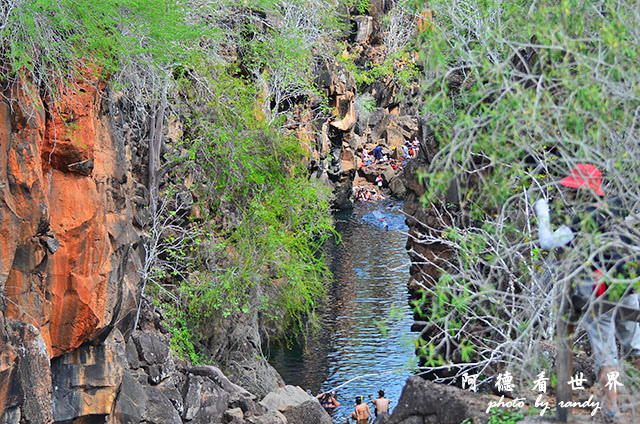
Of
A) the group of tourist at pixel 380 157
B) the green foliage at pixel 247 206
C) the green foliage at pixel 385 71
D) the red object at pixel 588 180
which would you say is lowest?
the red object at pixel 588 180

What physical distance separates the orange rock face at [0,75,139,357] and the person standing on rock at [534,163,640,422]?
7.11 meters

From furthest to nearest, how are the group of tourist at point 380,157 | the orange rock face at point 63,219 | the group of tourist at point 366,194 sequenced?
the group of tourist at point 380,157 → the group of tourist at point 366,194 → the orange rock face at point 63,219

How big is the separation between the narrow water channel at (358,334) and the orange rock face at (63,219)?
17.3 ft

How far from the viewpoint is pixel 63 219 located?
11.3 metres

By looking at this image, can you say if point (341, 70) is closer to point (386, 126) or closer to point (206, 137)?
point (386, 126)

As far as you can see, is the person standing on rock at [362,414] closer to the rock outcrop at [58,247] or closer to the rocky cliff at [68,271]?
the rocky cliff at [68,271]

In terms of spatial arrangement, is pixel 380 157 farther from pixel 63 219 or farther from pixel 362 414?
pixel 63 219

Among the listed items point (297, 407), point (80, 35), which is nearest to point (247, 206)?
point (297, 407)

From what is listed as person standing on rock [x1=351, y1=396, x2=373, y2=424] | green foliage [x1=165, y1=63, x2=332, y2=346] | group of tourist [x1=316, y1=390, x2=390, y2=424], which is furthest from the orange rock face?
person standing on rock [x1=351, y1=396, x2=373, y2=424]

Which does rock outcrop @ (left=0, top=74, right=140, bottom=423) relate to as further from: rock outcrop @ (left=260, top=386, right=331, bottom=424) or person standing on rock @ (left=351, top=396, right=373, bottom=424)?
person standing on rock @ (left=351, top=396, right=373, bottom=424)

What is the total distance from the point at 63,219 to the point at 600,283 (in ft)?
27.2

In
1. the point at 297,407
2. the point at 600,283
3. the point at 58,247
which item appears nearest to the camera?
the point at 600,283

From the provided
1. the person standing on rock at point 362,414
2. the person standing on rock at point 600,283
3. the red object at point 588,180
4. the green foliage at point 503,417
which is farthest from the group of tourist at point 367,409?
the red object at point 588,180

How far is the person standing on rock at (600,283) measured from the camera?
18.5ft
